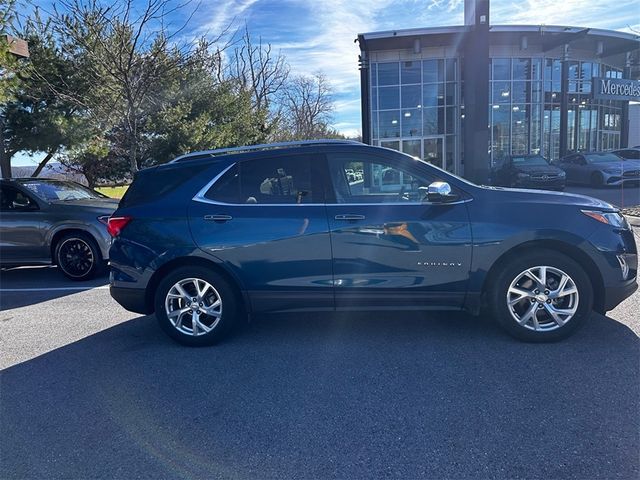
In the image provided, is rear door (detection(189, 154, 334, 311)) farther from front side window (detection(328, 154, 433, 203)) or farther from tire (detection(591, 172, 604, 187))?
tire (detection(591, 172, 604, 187))

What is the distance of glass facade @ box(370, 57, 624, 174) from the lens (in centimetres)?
2470

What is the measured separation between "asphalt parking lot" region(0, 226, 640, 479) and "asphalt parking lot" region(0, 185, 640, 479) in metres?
0.01

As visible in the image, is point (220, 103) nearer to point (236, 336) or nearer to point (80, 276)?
point (80, 276)

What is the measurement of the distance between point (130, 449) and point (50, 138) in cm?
1356

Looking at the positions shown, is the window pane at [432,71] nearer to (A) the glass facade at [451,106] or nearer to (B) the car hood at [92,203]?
(A) the glass facade at [451,106]

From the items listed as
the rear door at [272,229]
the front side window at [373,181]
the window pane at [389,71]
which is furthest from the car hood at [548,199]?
the window pane at [389,71]

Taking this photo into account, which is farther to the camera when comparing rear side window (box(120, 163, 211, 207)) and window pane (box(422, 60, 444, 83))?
window pane (box(422, 60, 444, 83))

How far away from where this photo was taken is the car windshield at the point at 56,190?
7.84 metres

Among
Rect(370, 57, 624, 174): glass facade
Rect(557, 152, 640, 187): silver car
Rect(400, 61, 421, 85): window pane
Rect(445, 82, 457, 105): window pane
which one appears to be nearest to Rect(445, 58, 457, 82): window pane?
Rect(370, 57, 624, 174): glass facade

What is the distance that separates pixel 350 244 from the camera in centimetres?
407

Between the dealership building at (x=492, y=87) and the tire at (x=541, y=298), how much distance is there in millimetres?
20628

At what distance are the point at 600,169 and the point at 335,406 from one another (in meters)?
18.8

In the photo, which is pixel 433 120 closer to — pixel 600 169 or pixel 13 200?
pixel 600 169

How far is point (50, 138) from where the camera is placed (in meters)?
13.8
